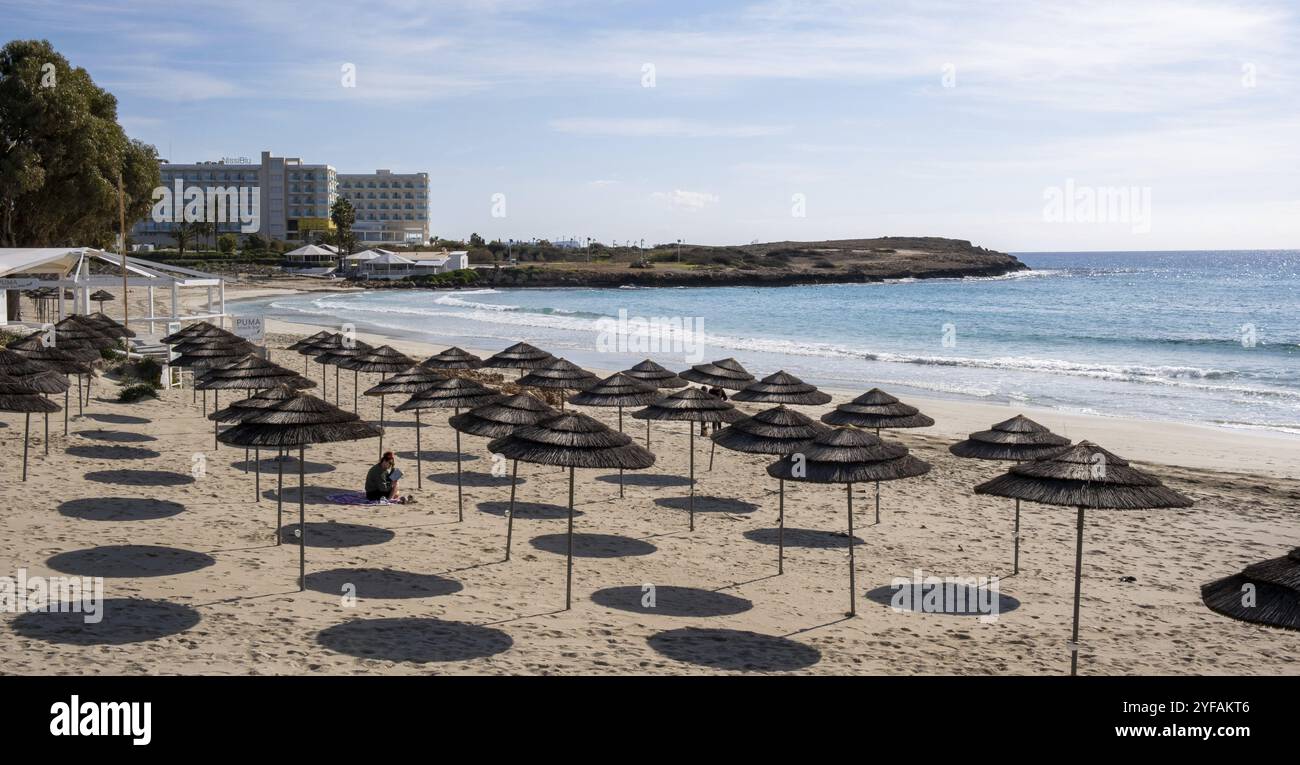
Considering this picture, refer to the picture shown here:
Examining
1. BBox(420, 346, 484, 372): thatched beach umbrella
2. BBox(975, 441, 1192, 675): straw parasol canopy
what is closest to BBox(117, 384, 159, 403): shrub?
BBox(420, 346, 484, 372): thatched beach umbrella

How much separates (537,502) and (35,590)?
6544 millimetres

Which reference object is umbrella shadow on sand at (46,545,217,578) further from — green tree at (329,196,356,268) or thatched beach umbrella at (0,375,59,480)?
green tree at (329,196,356,268)

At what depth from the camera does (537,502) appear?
1435cm

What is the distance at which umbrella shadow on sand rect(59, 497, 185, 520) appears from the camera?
11.8 m

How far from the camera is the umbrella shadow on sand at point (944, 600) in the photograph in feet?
34.6

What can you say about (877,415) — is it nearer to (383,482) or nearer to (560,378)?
(560,378)

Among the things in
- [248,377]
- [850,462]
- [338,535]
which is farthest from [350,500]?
[850,462]

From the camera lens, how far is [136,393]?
1994 centimetres

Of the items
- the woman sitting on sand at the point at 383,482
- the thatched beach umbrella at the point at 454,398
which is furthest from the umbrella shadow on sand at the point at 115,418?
the thatched beach umbrella at the point at 454,398

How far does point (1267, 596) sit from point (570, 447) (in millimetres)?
5656

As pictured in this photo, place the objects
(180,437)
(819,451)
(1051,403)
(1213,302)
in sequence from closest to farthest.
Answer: (819,451) < (180,437) < (1051,403) < (1213,302)
